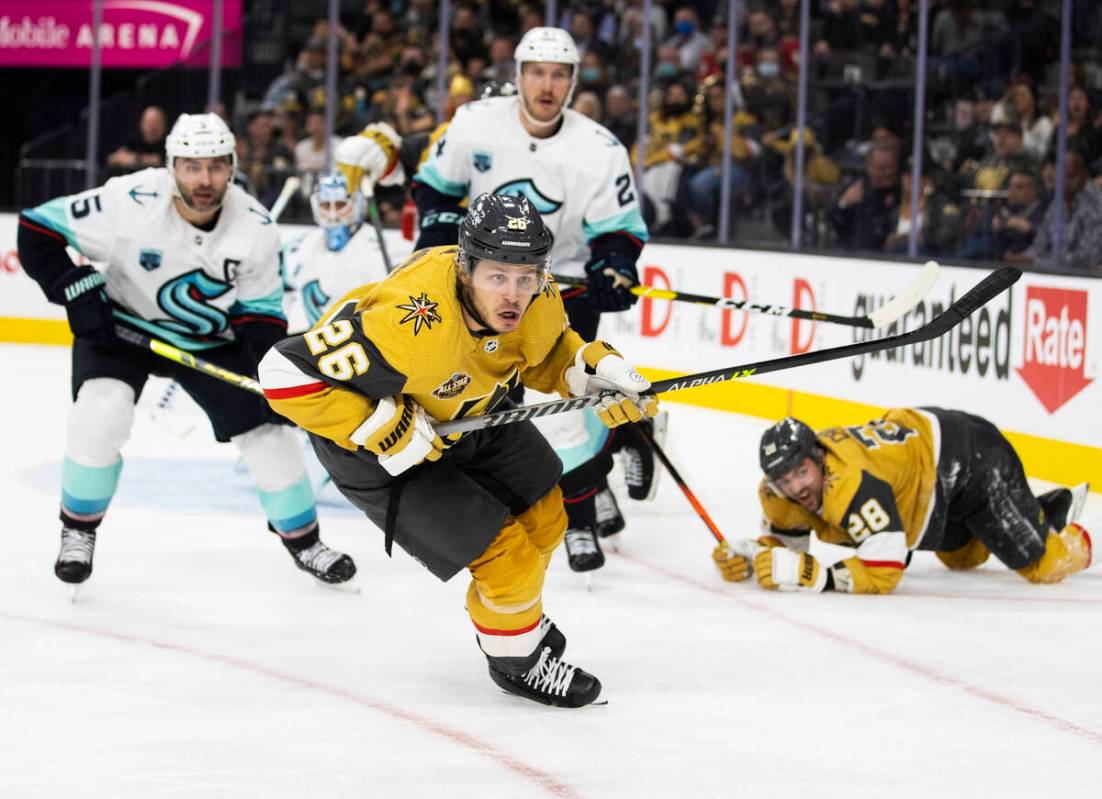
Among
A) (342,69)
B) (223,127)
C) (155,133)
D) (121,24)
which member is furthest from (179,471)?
(121,24)

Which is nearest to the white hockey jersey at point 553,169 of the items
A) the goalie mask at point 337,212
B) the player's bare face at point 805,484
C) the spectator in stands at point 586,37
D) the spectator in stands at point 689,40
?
the player's bare face at point 805,484

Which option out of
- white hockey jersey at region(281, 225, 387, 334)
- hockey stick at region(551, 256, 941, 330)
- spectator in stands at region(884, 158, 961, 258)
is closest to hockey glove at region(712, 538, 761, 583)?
hockey stick at region(551, 256, 941, 330)

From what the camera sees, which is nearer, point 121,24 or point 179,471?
point 179,471

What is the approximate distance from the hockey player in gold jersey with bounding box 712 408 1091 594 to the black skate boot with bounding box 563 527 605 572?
0.30 metres

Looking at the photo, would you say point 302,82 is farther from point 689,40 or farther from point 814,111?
point 814,111

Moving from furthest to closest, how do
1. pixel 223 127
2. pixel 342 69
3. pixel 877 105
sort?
pixel 342 69 < pixel 877 105 < pixel 223 127

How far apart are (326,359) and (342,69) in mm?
7674

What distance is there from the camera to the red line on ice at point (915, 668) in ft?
10.3

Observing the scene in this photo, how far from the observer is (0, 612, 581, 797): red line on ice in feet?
9.29

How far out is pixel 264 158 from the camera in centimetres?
975

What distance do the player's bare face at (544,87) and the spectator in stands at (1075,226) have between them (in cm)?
275

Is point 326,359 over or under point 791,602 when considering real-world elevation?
over

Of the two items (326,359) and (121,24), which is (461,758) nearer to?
(326,359)

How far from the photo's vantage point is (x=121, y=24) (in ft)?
40.1
